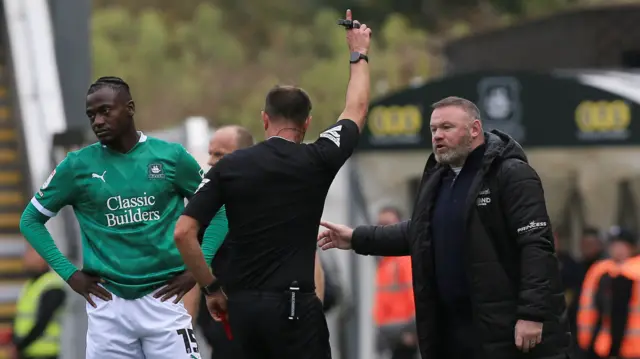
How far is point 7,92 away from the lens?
1625cm

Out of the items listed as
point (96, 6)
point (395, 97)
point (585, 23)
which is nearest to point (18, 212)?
point (395, 97)

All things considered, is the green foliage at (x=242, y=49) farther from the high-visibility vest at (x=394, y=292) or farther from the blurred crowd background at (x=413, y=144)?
the high-visibility vest at (x=394, y=292)

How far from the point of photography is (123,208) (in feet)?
25.0

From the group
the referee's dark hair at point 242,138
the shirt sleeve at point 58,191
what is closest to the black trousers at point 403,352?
the referee's dark hair at point 242,138

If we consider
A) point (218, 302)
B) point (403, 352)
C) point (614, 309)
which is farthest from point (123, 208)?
point (403, 352)

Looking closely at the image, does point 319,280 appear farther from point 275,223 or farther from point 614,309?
point 614,309

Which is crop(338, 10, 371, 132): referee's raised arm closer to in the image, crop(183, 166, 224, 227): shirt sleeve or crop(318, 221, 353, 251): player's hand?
crop(183, 166, 224, 227): shirt sleeve

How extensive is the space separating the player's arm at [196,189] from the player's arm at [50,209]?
514 mm

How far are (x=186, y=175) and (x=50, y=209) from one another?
66cm

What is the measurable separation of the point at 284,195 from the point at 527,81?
1214cm

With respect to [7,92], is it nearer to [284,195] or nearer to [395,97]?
[395,97]

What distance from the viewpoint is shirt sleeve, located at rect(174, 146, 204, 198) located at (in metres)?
7.77

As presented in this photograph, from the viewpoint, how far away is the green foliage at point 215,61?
41125 millimetres

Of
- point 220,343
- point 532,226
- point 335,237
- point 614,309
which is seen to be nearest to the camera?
point 532,226
